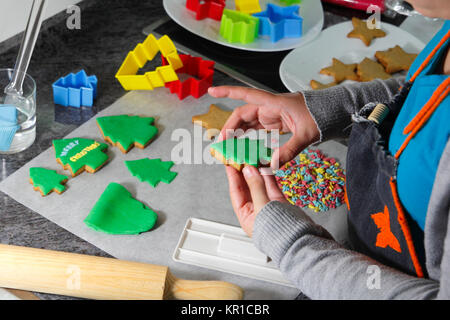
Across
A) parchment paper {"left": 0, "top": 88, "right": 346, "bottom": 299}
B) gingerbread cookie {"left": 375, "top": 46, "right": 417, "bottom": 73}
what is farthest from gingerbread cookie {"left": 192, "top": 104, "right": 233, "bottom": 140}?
gingerbread cookie {"left": 375, "top": 46, "right": 417, "bottom": 73}

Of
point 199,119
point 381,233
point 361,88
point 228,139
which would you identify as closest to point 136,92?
point 199,119

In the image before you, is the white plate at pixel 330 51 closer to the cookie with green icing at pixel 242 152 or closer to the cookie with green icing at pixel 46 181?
the cookie with green icing at pixel 242 152

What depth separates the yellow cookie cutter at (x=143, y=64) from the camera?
46.3 inches

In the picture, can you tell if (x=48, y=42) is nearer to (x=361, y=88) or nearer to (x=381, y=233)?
(x=361, y=88)

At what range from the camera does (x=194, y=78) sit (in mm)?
1203

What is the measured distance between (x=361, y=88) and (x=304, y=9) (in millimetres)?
546

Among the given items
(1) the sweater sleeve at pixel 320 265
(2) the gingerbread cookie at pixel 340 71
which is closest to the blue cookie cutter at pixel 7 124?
(1) the sweater sleeve at pixel 320 265

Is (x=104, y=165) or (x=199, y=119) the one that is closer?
(x=104, y=165)

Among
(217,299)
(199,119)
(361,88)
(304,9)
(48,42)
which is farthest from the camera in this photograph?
(304,9)

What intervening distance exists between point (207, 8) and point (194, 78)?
0.85 ft

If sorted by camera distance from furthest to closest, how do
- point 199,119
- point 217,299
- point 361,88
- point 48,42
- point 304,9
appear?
point 304,9 → point 48,42 → point 199,119 → point 361,88 → point 217,299

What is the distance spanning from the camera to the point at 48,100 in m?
1.14

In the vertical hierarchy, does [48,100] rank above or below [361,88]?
below

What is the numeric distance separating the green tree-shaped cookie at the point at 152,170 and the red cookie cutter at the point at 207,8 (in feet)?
1.59
